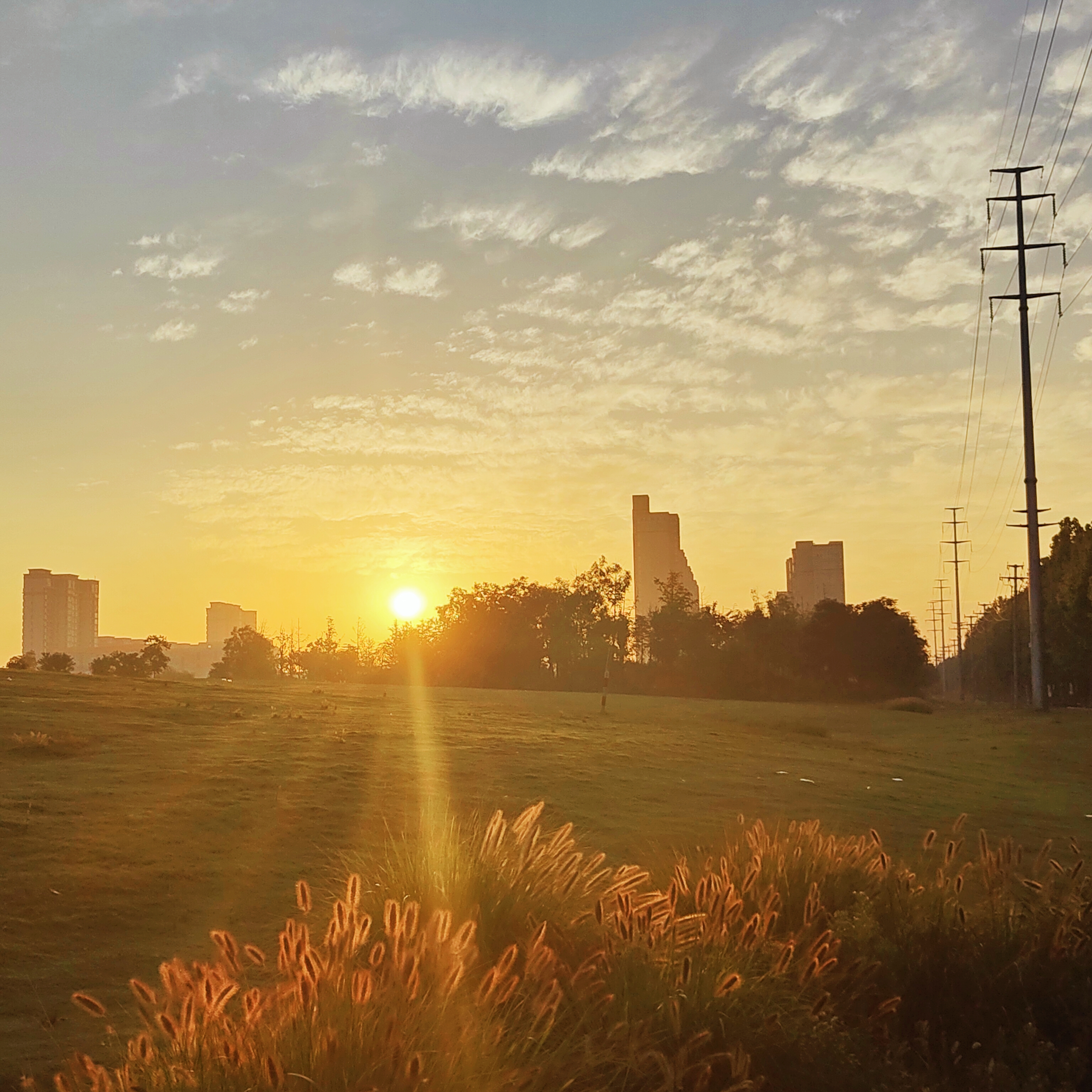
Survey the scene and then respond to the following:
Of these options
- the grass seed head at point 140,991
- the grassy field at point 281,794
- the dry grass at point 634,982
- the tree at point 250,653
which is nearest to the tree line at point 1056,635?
the grassy field at point 281,794

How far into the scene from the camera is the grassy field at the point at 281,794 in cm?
780

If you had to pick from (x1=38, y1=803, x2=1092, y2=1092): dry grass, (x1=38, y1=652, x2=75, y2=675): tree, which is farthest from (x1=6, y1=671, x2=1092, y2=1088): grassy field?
(x1=38, y1=652, x2=75, y2=675): tree

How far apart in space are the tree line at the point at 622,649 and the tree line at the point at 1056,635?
37.4 ft

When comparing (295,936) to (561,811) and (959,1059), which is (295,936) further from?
(561,811)

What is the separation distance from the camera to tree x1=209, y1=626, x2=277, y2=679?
118m

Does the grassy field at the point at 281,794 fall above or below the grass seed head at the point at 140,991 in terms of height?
below

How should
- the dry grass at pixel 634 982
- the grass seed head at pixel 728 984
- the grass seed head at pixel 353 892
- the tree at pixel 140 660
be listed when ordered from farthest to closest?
the tree at pixel 140 660
the grass seed head at pixel 728 984
the grass seed head at pixel 353 892
the dry grass at pixel 634 982

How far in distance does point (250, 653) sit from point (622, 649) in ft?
133

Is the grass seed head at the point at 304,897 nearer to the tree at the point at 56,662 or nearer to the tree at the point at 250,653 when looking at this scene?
the tree at the point at 56,662

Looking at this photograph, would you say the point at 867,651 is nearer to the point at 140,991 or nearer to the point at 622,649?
the point at 622,649

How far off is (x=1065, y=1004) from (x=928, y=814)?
8662 mm

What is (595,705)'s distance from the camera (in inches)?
1641

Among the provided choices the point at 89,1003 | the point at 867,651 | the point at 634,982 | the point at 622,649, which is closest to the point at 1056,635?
the point at 867,651

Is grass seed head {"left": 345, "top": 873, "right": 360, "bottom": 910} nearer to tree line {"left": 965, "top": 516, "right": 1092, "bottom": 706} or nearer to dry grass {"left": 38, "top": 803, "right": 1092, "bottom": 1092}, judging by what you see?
dry grass {"left": 38, "top": 803, "right": 1092, "bottom": 1092}
